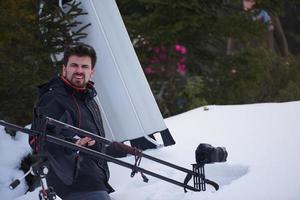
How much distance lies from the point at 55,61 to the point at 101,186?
3.30 meters

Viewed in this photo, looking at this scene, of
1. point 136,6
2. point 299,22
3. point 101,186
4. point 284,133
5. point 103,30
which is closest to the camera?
point 101,186

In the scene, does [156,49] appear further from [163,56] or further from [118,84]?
[118,84]

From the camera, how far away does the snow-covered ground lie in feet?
15.5

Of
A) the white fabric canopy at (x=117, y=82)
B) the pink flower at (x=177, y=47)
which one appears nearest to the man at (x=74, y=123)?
the white fabric canopy at (x=117, y=82)

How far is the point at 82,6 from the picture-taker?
6.56 meters

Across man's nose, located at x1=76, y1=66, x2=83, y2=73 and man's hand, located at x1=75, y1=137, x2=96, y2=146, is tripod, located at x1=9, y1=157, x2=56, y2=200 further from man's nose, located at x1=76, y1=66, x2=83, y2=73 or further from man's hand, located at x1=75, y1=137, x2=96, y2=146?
man's nose, located at x1=76, y1=66, x2=83, y2=73

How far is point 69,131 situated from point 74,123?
0.34 feet

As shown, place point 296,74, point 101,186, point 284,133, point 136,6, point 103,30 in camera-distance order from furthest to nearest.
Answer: point 296,74 < point 136,6 < point 103,30 < point 284,133 < point 101,186

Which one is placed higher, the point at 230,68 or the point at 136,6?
the point at 136,6

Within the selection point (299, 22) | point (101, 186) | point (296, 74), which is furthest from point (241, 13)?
point (299, 22)

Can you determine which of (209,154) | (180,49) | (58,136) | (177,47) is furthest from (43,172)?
(180,49)

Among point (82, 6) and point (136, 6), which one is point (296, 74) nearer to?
point (136, 6)

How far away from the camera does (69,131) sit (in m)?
3.89

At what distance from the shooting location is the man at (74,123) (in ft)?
12.7
